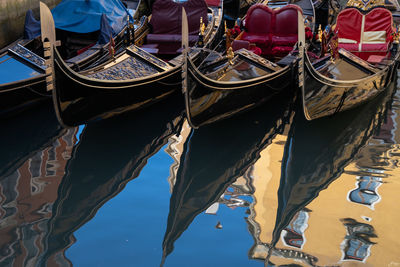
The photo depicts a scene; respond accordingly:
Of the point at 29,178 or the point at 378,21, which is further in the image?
the point at 378,21

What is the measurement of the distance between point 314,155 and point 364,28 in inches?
73.6

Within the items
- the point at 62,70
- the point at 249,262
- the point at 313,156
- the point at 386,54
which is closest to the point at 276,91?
the point at 313,156

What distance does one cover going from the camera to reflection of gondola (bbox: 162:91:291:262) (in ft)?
7.55

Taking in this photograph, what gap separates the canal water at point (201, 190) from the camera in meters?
1.97

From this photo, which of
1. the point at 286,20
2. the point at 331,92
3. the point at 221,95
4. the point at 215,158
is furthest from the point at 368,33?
the point at 215,158

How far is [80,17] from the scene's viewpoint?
411 cm

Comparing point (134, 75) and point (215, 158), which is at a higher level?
point (134, 75)

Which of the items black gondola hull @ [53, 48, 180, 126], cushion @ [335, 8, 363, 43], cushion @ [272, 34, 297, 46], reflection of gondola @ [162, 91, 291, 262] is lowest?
reflection of gondola @ [162, 91, 291, 262]

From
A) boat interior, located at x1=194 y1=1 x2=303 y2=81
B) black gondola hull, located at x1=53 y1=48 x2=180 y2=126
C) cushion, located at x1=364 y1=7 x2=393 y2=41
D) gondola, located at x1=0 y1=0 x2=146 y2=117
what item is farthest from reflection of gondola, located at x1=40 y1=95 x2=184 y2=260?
cushion, located at x1=364 y1=7 x2=393 y2=41

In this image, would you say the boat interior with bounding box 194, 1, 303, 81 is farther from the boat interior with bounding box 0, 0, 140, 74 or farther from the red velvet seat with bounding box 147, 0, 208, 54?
the boat interior with bounding box 0, 0, 140, 74

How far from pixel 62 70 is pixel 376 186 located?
181cm

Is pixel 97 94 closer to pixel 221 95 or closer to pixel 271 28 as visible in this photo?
pixel 221 95

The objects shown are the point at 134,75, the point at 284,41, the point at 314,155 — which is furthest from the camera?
the point at 284,41

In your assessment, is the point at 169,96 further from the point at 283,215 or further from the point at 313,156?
the point at 283,215
